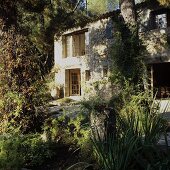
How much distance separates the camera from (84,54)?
1197 inches

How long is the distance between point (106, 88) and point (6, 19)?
9082 millimetres

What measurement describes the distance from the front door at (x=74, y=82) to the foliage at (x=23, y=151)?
2295 cm

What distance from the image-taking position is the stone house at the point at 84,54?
25752 millimetres

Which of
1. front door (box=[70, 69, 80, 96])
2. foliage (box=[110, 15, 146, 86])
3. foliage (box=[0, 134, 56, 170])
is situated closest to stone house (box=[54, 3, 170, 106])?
front door (box=[70, 69, 80, 96])

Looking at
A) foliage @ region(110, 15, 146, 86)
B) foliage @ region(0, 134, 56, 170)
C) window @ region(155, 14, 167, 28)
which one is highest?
window @ region(155, 14, 167, 28)

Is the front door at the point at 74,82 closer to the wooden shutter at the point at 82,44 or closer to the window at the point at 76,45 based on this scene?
the window at the point at 76,45

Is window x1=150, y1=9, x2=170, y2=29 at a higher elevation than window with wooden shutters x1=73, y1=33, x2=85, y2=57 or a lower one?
higher

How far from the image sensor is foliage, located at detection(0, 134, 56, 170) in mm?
6402

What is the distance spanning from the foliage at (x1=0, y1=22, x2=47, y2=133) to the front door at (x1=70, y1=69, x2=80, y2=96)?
21.6 meters

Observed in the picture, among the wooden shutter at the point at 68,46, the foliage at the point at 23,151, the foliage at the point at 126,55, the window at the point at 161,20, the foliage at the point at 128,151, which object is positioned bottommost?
the foliage at the point at 23,151

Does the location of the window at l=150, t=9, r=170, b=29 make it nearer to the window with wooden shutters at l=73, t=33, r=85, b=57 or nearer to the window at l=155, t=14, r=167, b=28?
the window at l=155, t=14, r=167, b=28

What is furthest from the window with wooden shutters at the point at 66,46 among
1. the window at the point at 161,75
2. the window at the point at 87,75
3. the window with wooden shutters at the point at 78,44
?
the window at the point at 161,75

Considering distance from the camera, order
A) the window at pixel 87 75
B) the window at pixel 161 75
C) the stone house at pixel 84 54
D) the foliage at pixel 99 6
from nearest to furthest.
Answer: the window at pixel 161 75, the stone house at pixel 84 54, the window at pixel 87 75, the foliage at pixel 99 6

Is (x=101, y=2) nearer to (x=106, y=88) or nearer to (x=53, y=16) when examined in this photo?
(x=53, y=16)
